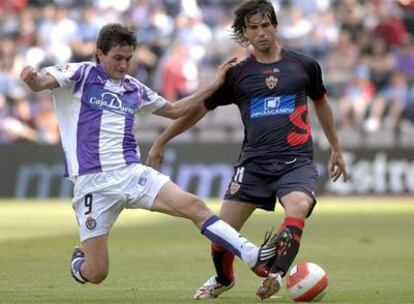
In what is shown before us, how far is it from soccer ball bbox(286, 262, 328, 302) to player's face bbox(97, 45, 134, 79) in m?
2.10

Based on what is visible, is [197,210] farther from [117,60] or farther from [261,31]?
[261,31]

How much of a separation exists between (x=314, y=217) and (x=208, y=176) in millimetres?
4583

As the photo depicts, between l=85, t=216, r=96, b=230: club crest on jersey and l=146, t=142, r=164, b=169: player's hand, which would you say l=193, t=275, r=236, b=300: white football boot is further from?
l=146, t=142, r=164, b=169: player's hand

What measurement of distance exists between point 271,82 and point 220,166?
14.6 meters

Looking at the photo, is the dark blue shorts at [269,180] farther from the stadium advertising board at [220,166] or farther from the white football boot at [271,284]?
the stadium advertising board at [220,166]

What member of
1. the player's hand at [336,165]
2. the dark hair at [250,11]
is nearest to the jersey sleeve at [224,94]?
the dark hair at [250,11]

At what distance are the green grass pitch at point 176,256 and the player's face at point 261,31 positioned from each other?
2.01 m

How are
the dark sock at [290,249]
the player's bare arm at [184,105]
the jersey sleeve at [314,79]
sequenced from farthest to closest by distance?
1. the player's bare arm at [184,105]
2. the jersey sleeve at [314,79]
3. the dark sock at [290,249]

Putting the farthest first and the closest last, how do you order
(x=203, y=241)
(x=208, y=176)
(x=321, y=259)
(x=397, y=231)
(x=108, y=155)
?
(x=208, y=176) < (x=397, y=231) < (x=203, y=241) < (x=321, y=259) < (x=108, y=155)

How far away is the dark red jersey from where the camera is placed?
10.0 m

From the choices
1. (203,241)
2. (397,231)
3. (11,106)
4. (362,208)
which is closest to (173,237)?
(203,241)

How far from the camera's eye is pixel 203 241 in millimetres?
16172

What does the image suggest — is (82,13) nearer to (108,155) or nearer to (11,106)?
(11,106)

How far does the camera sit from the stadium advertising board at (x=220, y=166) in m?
→ 24.5
